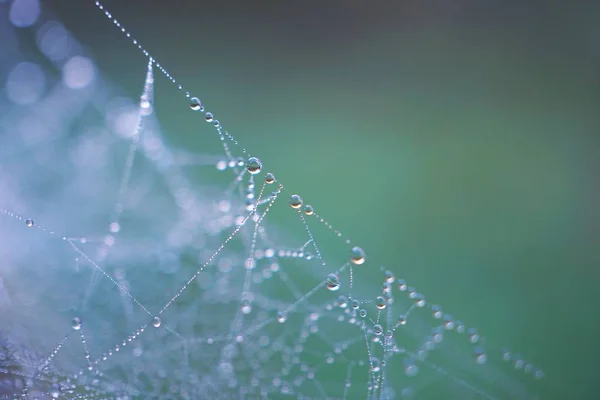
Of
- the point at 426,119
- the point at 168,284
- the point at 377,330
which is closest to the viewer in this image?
the point at 377,330

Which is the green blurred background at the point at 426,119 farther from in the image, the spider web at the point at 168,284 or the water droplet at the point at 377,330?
the water droplet at the point at 377,330

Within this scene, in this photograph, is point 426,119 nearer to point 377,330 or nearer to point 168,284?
point 168,284

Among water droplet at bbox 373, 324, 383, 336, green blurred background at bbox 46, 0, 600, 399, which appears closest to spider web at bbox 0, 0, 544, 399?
water droplet at bbox 373, 324, 383, 336

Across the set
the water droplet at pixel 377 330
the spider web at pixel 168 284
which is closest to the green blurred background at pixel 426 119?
the spider web at pixel 168 284

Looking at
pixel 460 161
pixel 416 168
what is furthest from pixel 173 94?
pixel 460 161

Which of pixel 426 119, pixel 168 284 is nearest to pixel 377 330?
pixel 168 284

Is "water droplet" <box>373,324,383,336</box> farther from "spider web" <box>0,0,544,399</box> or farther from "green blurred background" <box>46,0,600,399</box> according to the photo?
"green blurred background" <box>46,0,600,399</box>
